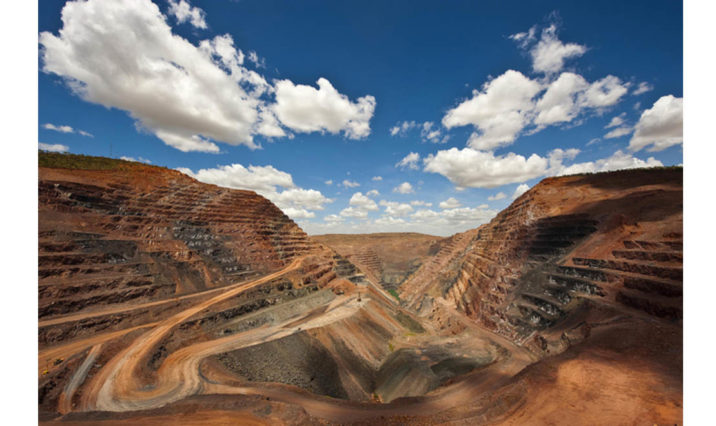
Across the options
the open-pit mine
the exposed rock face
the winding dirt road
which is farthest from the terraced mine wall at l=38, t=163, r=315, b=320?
the exposed rock face

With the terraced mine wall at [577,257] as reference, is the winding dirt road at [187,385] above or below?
below

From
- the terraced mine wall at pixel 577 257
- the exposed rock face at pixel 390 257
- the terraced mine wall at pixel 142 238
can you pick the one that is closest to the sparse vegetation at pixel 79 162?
the terraced mine wall at pixel 142 238

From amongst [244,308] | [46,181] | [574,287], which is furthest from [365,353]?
[46,181]

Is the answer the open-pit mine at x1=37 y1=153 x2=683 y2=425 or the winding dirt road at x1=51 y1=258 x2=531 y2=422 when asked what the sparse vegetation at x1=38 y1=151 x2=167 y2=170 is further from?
the winding dirt road at x1=51 y1=258 x2=531 y2=422

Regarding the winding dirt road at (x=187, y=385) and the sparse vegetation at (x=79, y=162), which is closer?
the winding dirt road at (x=187, y=385)

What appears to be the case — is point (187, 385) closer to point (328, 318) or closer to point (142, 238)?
point (328, 318)

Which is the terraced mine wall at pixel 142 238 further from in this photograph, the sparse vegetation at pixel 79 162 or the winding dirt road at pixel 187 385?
the winding dirt road at pixel 187 385

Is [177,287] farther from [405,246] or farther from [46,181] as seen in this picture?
[405,246]

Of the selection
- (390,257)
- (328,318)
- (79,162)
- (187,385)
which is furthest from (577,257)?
(390,257)
